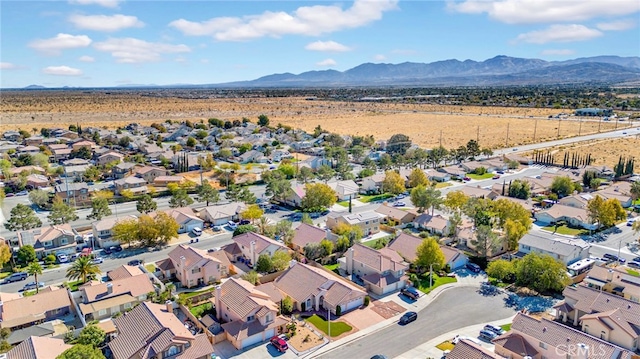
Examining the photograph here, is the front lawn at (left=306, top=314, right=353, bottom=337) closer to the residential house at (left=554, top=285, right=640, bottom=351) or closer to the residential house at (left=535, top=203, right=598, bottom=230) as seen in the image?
the residential house at (left=554, top=285, right=640, bottom=351)

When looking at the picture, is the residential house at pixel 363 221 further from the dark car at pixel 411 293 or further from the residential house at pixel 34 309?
the residential house at pixel 34 309

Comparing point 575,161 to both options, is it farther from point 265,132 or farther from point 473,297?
point 265,132

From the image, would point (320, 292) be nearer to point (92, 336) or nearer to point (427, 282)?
point (427, 282)

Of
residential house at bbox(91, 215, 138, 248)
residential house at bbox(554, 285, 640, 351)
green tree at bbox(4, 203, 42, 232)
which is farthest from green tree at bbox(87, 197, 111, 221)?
residential house at bbox(554, 285, 640, 351)

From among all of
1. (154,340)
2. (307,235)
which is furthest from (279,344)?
(307,235)

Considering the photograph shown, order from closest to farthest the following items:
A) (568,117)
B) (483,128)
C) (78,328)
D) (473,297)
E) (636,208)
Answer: (78,328)
(473,297)
(636,208)
(483,128)
(568,117)

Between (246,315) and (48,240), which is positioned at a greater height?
(48,240)

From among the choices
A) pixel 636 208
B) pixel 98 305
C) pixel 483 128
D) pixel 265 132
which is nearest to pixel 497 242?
pixel 636 208
